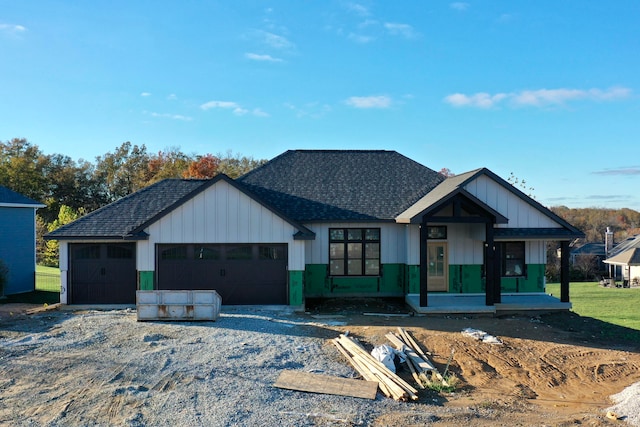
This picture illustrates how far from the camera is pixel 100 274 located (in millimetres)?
16828

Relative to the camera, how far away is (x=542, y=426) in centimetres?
779

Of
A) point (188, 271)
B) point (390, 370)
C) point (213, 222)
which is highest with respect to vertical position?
point (213, 222)

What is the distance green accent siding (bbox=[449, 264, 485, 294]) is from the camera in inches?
727

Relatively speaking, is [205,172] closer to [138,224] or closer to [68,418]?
[138,224]

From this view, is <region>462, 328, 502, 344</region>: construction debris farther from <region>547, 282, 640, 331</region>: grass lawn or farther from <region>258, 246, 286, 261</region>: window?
<region>547, 282, 640, 331</region>: grass lawn

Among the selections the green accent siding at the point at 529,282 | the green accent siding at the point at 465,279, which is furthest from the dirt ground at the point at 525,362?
the green accent siding at the point at 465,279

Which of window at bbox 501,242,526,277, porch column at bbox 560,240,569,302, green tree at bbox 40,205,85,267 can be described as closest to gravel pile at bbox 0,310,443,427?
window at bbox 501,242,526,277

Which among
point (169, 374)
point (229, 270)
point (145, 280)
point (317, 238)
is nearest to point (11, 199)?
point (145, 280)

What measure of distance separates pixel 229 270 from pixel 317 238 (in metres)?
3.56

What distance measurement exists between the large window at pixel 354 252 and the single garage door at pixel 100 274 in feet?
23.1

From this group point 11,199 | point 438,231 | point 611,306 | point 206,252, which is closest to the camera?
point 206,252

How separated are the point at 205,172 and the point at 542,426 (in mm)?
43981

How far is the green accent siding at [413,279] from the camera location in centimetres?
1809

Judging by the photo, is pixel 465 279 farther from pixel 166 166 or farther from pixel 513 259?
pixel 166 166
